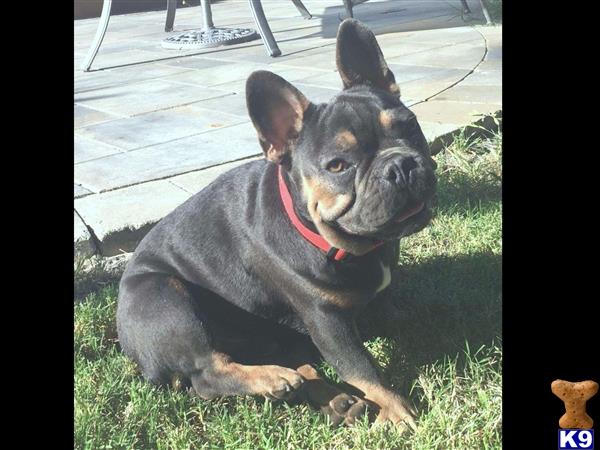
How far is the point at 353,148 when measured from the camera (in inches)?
82.3

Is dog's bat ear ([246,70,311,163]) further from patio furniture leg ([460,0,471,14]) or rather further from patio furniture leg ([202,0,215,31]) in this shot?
patio furniture leg ([202,0,215,31])

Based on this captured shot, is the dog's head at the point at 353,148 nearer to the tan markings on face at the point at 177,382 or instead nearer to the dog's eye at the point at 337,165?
the dog's eye at the point at 337,165

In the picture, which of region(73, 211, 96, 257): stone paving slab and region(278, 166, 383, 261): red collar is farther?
region(73, 211, 96, 257): stone paving slab

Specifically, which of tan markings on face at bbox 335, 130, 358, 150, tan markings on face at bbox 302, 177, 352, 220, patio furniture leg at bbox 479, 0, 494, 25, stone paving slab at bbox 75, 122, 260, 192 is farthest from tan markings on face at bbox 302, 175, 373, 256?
patio furniture leg at bbox 479, 0, 494, 25

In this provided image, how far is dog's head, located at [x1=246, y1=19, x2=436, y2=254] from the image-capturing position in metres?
2.07

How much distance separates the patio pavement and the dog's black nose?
35.4 inches

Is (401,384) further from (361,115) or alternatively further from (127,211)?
(127,211)

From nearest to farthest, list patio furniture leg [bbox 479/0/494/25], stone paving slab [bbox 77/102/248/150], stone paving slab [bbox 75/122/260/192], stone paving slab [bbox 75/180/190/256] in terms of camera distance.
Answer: stone paving slab [bbox 75/180/190/256]
stone paving slab [bbox 75/122/260/192]
patio furniture leg [bbox 479/0/494/25]
stone paving slab [bbox 77/102/248/150]

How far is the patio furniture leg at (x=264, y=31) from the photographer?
4.92 metres

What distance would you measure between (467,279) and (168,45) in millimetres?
4104
